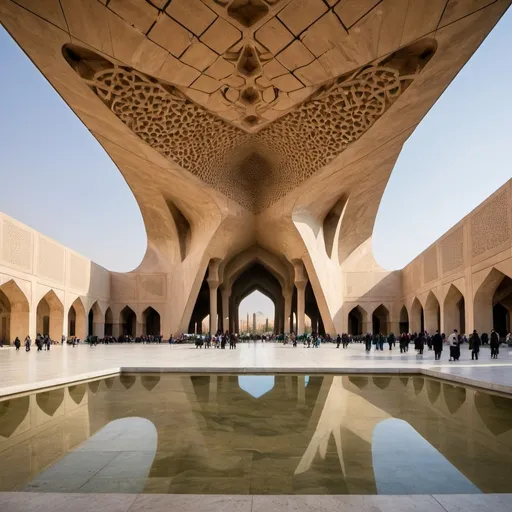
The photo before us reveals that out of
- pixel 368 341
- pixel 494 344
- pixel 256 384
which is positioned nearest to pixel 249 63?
pixel 368 341

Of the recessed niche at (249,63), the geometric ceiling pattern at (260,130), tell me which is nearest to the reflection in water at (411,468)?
the recessed niche at (249,63)

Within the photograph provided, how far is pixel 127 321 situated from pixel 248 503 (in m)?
27.8

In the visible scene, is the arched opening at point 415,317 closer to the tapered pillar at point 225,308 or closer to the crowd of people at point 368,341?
the crowd of people at point 368,341

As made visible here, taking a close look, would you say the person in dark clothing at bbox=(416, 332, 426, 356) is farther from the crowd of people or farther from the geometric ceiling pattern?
the geometric ceiling pattern

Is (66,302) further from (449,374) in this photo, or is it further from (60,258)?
(449,374)

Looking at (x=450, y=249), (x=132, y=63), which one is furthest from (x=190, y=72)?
(x=450, y=249)

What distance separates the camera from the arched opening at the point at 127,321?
26.4 m

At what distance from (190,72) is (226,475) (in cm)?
1049

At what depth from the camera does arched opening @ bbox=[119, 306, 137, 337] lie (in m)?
26.4

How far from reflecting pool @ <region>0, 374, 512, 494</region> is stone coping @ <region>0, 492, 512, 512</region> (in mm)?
164

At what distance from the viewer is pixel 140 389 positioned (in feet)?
16.8

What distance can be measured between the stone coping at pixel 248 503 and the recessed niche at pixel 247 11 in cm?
934

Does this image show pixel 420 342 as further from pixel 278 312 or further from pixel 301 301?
pixel 278 312

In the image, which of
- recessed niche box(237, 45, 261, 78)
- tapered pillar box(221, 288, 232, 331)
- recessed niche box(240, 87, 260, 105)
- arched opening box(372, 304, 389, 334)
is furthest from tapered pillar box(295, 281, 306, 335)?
recessed niche box(237, 45, 261, 78)
